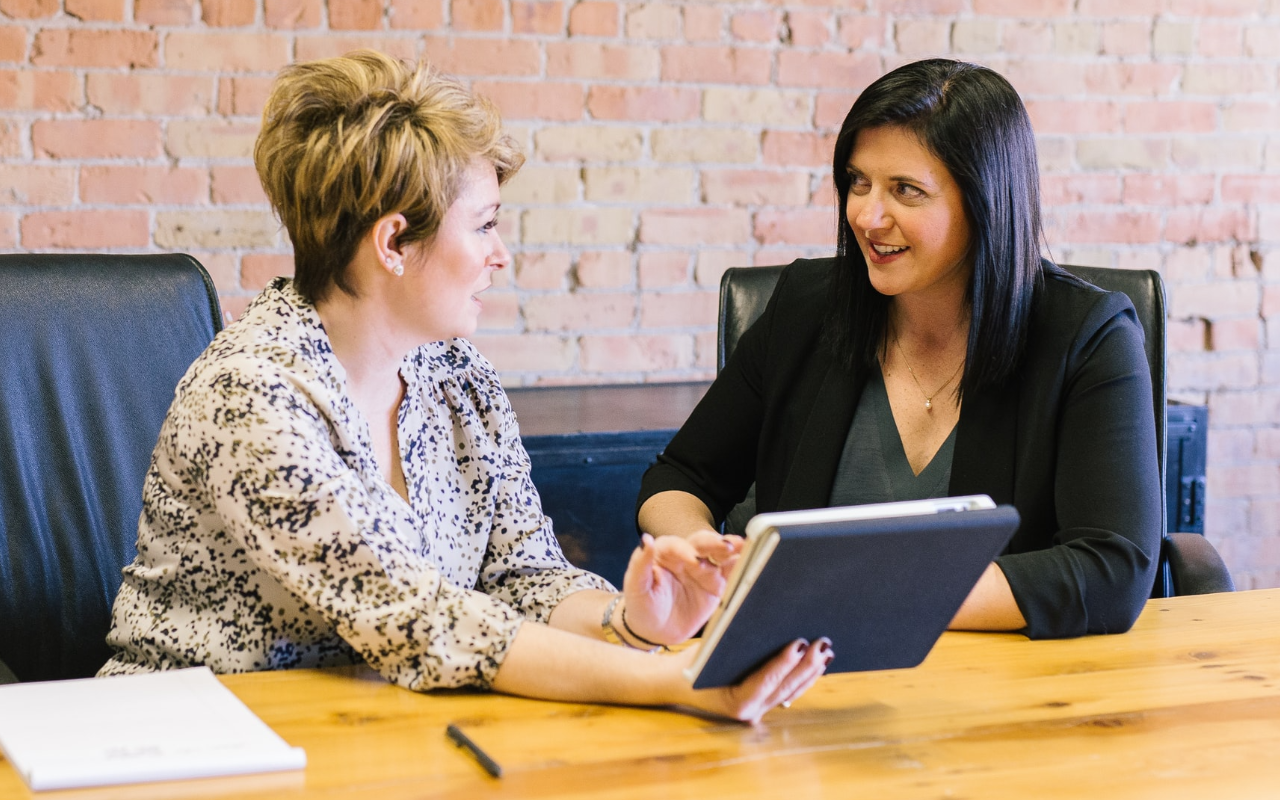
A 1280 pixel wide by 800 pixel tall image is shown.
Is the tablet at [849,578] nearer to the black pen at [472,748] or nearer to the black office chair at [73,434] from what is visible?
the black pen at [472,748]

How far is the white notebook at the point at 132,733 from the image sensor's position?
902 millimetres

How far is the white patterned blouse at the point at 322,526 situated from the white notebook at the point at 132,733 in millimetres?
127

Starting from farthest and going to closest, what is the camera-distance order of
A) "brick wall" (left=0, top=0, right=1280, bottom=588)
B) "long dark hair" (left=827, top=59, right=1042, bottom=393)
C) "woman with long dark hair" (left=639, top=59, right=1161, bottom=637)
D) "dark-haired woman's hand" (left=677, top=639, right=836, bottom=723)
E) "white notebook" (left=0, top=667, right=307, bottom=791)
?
1. "brick wall" (left=0, top=0, right=1280, bottom=588)
2. "long dark hair" (left=827, top=59, right=1042, bottom=393)
3. "woman with long dark hair" (left=639, top=59, right=1161, bottom=637)
4. "dark-haired woman's hand" (left=677, top=639, right=836, bottom=723)
5. "white notebook" (left=0, top=667, right=307, bottom=791)

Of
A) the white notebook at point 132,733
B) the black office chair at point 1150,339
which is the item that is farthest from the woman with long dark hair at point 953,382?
the white notebook at point 132,733

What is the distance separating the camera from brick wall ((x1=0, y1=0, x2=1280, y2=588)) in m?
2.22

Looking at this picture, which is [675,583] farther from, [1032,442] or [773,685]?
[1032,442]

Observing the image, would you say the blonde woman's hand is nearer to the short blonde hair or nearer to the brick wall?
the short blonde hair

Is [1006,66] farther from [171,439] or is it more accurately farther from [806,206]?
[171,439]

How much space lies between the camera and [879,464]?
1.62m

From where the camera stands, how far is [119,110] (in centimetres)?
222

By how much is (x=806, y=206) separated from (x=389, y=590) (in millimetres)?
1661

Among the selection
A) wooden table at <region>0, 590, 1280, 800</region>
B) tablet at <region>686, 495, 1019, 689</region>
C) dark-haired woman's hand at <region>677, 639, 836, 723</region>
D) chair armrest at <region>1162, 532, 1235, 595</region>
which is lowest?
chair armrest at <region>1162, 532, 1235, 595</region>

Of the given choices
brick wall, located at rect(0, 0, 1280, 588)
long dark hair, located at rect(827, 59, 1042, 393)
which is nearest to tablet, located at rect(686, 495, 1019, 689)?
long dark hair, located at rect(827, 59, 1042, 393)

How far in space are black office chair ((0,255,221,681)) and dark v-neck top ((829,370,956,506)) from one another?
2.70 feet
